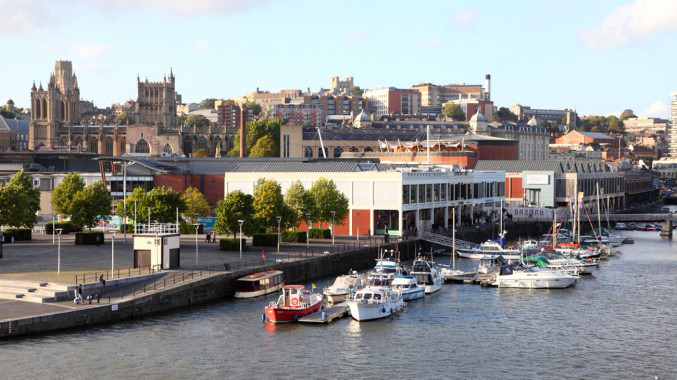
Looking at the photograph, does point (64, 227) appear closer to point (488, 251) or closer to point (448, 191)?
point (488, 251)

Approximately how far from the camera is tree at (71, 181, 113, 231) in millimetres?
86938

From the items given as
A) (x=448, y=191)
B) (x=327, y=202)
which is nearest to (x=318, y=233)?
(x=327, y=202)

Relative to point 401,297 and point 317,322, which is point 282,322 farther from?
point 401,297

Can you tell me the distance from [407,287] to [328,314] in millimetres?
9951

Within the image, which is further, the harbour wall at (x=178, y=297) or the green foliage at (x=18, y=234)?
the green foliage at (x=18, y=234)

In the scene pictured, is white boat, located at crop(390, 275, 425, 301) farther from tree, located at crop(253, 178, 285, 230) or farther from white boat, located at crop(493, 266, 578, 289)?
tree, located at crop(253, 178, 285, 230)

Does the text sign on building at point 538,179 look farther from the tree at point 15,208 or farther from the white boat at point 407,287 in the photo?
the tree at point 15,208

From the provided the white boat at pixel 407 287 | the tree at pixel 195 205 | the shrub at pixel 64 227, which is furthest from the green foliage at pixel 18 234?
the white boat at pixel 407 287

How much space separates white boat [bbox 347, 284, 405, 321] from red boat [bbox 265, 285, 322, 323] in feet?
8.36

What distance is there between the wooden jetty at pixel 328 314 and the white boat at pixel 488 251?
3354cm

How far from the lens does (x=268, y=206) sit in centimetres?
8631

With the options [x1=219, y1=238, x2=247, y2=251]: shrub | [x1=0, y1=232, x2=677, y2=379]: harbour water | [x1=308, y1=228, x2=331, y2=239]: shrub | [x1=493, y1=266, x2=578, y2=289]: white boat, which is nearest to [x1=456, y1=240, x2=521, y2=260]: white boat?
[x1=308, y1=228, x2=331, y2=239]: shrub

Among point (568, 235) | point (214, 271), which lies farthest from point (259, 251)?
point (568, 235)

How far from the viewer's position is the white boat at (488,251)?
302ft
